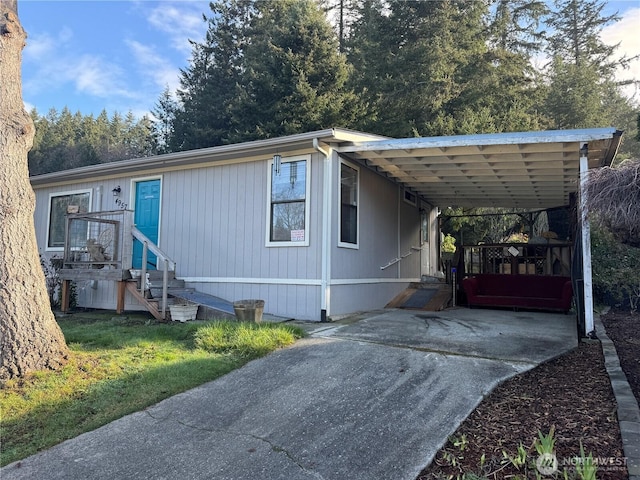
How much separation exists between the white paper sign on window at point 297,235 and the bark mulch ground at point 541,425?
12.6 ft

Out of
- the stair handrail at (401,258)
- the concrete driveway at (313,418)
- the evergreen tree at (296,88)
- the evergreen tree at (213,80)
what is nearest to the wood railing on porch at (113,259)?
the concrete driveway at (313,418)

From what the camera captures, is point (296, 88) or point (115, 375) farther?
point (296, 88)

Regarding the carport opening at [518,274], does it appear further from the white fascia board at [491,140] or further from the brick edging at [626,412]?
the brick edging at [626,412]

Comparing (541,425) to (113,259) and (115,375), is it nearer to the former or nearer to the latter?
(115,375)

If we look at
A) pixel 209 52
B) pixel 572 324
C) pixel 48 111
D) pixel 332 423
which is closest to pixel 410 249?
pixel 572 324

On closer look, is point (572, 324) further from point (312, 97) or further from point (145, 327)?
point (312, 97)

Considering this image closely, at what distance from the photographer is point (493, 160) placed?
6.90 metres

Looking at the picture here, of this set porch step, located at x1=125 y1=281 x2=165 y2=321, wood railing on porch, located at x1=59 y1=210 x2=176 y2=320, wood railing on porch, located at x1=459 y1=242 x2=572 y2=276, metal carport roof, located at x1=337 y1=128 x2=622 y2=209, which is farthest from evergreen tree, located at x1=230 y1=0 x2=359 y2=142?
porch step, located at x1=125 y1=281 x2=165 y2=321

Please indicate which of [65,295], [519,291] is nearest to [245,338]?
[65,295]

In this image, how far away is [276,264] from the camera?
705 centimetres

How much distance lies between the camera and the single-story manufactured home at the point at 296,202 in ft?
21.6

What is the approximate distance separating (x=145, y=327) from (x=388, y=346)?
3.61 m

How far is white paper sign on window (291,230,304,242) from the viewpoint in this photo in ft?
22.4

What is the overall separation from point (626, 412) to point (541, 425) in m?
0.59
